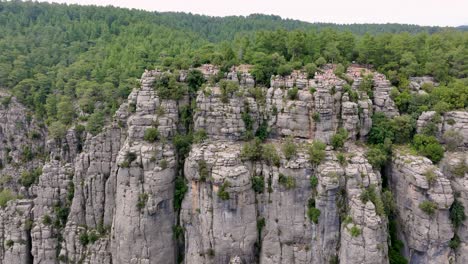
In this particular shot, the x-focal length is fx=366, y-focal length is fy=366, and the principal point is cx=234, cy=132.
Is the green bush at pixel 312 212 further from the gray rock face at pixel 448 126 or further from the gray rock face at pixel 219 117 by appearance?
the gray rock face at pixel 448 126

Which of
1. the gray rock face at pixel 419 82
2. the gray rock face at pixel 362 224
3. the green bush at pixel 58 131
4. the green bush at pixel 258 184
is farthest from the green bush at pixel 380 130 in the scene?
the green bush at pixel 58 131

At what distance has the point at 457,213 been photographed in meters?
39.4

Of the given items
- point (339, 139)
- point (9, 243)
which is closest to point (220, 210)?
point (339, 139)

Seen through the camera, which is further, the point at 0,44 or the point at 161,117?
the point at 0,44

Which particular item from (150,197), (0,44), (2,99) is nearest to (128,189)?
(150,197)

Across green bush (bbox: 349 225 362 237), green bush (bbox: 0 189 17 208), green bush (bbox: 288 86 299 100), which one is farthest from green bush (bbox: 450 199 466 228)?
green bush (bbox: 0 189 17 208)

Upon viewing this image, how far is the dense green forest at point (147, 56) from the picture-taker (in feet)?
164

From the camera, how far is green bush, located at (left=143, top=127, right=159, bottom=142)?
42094mm

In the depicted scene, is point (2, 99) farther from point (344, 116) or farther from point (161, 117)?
point (344, 116)

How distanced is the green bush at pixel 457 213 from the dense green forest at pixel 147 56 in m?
12.0

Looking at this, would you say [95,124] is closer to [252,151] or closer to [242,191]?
[252,151]

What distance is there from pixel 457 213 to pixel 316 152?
1641 cm

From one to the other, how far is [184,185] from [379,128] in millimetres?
24528

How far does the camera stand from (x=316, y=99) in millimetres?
42938
